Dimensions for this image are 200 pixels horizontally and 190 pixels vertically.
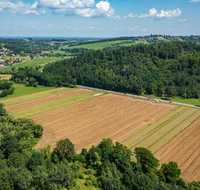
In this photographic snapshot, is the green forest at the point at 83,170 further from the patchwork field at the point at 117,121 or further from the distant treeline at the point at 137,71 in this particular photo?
the distant treeline at the point at 137,71

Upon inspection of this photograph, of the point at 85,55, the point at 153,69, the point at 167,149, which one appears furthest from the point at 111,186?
the point at 85,55

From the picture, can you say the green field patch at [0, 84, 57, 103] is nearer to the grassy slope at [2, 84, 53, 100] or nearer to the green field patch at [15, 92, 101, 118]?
the grassy slope at [2, 84, 53, 100]

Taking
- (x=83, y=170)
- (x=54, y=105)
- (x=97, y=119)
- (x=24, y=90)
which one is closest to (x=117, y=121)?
(x=97, y=119)

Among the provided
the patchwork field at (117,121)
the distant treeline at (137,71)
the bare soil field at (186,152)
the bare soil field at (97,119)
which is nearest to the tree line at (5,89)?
the patchwork field at (117,121)

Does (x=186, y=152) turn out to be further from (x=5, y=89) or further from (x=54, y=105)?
(x=5, y=89)

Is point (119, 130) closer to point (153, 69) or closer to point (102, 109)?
point (102, 109)

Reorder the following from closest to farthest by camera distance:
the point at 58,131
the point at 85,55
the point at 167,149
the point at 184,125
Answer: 1. the point at 167,149
2. the point at 58,131
3. the point at 184,125
4. the point at 85,55
